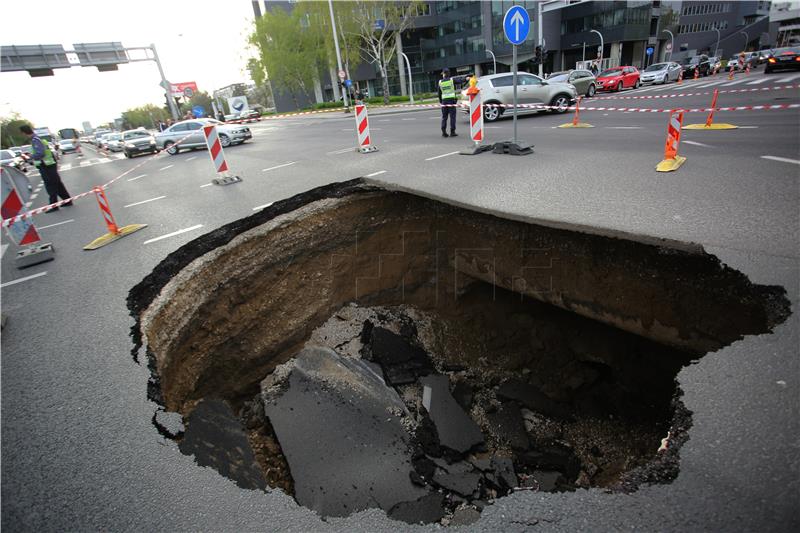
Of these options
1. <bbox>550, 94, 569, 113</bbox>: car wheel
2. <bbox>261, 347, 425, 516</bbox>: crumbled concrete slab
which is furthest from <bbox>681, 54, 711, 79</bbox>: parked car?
<bbox>261, 347, 425, 516</bbox>: crumbled concrete slab

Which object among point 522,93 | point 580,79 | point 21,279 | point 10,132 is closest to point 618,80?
point 580,79

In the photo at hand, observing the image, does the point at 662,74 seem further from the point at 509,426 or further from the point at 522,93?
the point at 509,426

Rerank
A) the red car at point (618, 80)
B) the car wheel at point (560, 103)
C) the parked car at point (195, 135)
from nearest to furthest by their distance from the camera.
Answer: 1. the car wheel at point (560, 103)
2. the parked car at point (195, 135)
3. the red car at point (618, 80)

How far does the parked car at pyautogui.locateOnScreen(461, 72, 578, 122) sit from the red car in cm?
1205

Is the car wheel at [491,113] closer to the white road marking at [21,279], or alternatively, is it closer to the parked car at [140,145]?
the white road marking at [21,279]

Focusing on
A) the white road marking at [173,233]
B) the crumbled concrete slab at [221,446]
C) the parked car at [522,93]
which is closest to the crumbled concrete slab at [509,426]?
the crumbled concrete slab at [221,446]

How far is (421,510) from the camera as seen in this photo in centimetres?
270

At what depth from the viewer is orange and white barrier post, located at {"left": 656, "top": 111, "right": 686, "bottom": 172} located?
19.4ft

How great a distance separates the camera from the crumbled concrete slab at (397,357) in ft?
16.9

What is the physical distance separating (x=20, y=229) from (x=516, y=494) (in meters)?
7.39

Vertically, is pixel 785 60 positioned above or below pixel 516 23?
below

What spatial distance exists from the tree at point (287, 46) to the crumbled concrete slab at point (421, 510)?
163ft

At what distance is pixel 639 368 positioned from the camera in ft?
15.6

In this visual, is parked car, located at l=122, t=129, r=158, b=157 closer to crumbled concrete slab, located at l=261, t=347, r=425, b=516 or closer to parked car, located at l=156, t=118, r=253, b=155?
parked car, located at l=156, t=118, r=253, b=155
